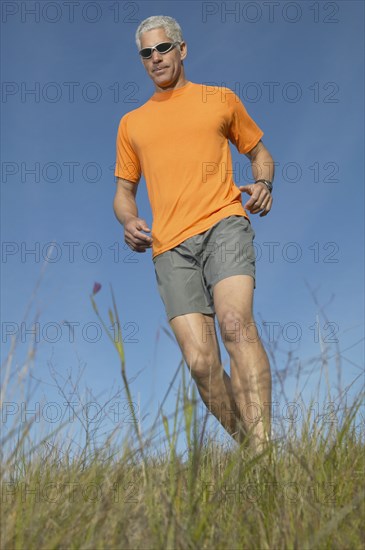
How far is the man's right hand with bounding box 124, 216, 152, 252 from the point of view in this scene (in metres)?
3.74

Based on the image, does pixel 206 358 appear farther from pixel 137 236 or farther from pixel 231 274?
pixel 137 236

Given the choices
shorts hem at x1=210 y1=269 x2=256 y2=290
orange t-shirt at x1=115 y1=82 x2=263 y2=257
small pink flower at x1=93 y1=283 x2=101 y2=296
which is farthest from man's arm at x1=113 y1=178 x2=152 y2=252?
small pink flower at x1=93 y1=283 x2=101 y2=296

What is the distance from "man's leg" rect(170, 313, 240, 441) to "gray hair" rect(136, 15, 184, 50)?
175 centimetres

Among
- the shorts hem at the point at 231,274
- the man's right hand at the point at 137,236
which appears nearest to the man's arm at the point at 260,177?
the shorts hem at the point at 231,274

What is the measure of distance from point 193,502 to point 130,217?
2.22 m

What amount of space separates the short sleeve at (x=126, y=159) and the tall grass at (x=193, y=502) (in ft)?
6.64

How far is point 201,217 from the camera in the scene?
3834 mm

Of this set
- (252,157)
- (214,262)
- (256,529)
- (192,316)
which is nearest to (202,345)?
(192,316)

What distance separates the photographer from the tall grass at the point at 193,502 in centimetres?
206

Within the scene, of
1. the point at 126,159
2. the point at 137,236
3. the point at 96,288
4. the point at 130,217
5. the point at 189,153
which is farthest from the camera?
the point at 126,159

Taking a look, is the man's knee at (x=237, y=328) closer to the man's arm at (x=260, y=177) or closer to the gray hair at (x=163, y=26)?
the man's arm at (x=260, y=177)

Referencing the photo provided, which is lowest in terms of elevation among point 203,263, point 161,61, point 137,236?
point 203,263

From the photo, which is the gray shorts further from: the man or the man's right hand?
the man's right hand

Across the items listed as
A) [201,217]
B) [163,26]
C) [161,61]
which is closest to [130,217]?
[201,217]
